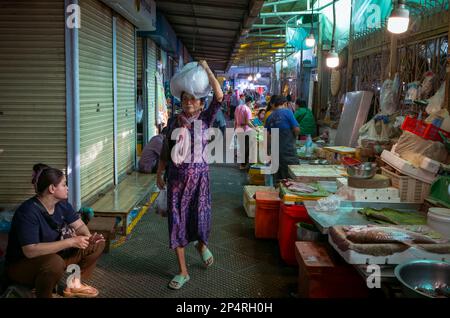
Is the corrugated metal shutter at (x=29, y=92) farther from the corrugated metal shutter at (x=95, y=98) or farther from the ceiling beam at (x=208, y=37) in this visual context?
the ceiling beam at (x=208, y=37)

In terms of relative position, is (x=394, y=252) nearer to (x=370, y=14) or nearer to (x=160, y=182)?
(x=160, y=182)

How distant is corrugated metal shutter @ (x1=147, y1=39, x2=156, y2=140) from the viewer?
10906mm

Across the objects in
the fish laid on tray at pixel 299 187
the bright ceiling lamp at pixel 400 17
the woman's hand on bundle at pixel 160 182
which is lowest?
the fish laid on tray at pixel 299 187

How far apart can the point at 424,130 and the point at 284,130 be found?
2.94 meters

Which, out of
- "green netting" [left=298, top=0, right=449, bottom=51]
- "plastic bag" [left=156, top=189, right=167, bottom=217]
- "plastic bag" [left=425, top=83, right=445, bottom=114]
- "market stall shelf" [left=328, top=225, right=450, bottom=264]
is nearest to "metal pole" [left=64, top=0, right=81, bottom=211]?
"plastic bag" [left=156, top=189, right=167, bottom=217]

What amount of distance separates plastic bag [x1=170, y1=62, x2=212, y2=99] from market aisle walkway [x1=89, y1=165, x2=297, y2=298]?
6.48 feet

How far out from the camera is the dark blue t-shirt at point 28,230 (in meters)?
3.41

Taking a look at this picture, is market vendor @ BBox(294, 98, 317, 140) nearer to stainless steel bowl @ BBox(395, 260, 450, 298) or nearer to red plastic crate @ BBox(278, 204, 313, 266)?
red plastic crate @ BBox(278, 204, 313, 266)

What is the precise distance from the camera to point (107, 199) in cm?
644

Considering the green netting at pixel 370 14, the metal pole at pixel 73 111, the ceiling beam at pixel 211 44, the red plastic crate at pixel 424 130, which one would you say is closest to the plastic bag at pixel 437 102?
the red plastic crate at pixel 424 130

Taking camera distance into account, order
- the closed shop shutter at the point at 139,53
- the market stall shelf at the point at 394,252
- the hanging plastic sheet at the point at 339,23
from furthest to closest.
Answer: the closed shop shutter at the point at 139,53 < the hanging plastic sheet at the point at 339,23 < the market stall shelf at the point at 394,252

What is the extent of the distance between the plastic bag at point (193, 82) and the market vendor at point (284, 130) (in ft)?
9.98

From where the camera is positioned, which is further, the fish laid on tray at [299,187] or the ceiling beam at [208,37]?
the ceiling beam at [208,37]
